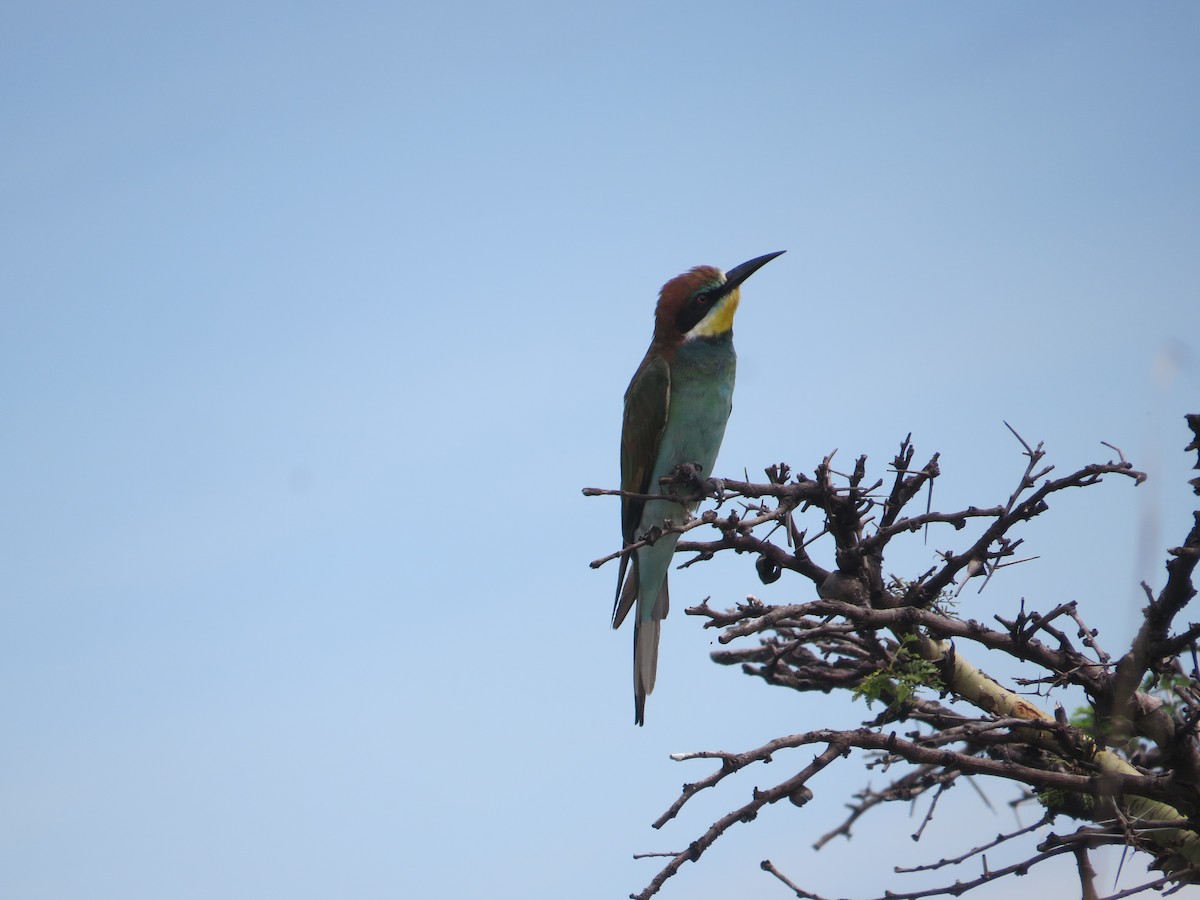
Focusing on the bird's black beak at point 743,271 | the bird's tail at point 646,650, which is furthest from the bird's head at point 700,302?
the bird's tail at point 646,650

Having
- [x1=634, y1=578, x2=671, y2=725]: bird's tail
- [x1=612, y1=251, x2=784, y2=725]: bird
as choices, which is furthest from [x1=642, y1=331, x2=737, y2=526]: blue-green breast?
[x1=634, y1=578, x2=671, y2=725]: bird's tail

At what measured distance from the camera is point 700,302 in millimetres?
5738

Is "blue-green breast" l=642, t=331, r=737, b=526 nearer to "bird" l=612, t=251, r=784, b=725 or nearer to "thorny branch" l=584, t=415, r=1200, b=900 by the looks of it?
"bird" l=612, t=251, r=784, b=725

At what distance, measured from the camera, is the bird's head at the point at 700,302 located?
5703 mm

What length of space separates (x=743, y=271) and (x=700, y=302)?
31 cm

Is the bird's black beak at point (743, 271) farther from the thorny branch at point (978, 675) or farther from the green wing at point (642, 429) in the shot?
the thorny branch at point (978, 675)

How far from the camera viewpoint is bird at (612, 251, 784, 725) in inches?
203

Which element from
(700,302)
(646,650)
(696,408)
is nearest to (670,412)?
(696,408)

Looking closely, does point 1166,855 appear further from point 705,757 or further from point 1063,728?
point 705,757

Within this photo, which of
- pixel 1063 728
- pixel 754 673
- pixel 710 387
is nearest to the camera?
pixel 1063 728

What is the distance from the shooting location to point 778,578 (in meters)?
3.56

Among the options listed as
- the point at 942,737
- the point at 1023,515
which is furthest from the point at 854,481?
the point at 942,737

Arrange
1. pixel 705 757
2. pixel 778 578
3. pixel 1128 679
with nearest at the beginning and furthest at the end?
pixel 1128 679 → pixel 705 757 → pixel 778 578

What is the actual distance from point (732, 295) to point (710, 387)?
600 mm
